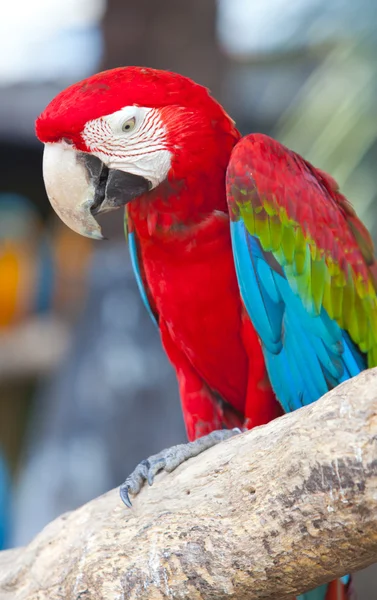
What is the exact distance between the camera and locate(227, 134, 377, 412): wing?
1372 mm

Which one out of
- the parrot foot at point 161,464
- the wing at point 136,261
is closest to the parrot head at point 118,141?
the wing at point 136,261

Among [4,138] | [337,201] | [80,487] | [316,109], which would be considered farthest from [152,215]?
[4,138]

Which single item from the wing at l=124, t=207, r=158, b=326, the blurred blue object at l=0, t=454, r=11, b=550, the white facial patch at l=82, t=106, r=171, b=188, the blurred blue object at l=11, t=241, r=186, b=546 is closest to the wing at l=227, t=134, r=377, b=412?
the white facial patch at l=82, t=106, r=171, b=188

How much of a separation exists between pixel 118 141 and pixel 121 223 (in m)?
1.83

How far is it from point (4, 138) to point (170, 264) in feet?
9.75

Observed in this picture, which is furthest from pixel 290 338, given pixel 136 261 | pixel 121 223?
pixel 121 223

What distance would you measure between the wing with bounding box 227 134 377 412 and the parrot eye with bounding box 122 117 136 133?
7.4 inches

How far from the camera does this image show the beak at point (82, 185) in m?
1.28

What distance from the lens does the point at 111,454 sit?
3.11 metres

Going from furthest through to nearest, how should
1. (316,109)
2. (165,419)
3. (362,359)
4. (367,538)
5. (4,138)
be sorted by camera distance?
(4,138), (165,419), (316,109), (362,359), (367,538)

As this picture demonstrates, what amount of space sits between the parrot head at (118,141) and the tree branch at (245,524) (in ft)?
1.54

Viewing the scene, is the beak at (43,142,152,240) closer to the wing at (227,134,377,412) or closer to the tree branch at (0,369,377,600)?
the wing at (227,134,377,412)

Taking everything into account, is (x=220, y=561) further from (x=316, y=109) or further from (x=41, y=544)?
(x=316, y=109)

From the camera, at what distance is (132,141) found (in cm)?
130
